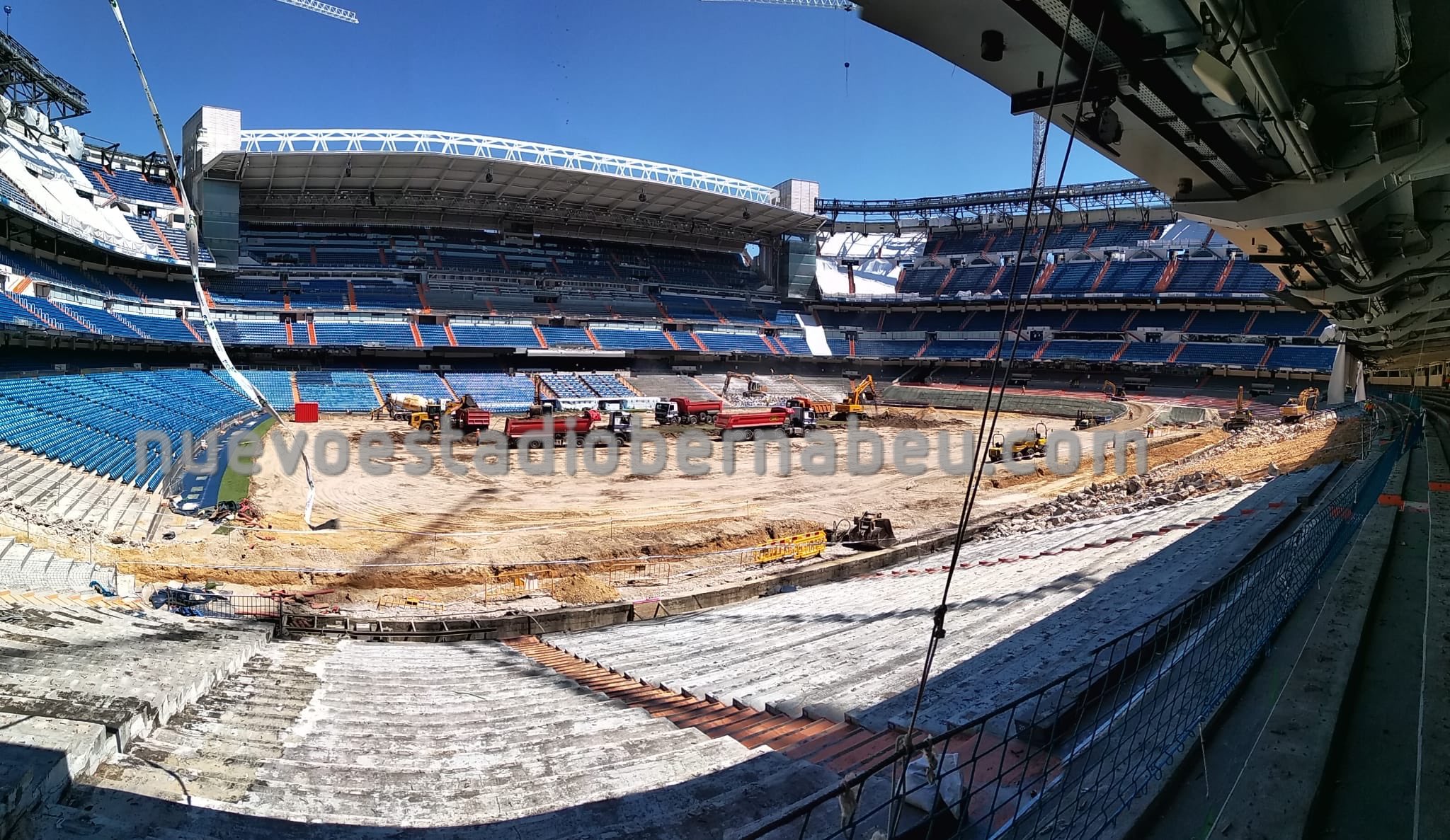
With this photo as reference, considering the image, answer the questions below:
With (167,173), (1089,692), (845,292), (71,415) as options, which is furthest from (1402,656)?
(845,292)

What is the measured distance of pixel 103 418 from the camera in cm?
1923

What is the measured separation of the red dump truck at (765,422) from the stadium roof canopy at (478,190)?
63.3 ft

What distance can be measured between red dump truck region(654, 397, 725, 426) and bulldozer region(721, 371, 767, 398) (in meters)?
9.16

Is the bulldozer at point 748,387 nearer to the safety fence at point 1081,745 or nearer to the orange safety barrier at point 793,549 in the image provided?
the orange safety barrier at point 793,549

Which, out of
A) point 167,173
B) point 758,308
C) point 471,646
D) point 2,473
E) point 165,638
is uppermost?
point 167,173

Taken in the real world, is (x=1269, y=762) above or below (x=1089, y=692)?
above

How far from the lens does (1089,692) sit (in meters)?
3.94

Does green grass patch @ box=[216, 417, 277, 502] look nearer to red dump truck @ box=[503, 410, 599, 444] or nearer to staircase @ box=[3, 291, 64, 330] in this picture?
red dump truck @ box=[503, 410, 599, 444]

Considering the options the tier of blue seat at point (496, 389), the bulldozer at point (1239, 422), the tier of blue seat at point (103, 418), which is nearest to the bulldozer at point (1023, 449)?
the bulldozer at point (1239, 422)

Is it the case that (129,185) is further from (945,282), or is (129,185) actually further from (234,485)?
(945,282)

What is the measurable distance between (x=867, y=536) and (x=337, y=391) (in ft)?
101

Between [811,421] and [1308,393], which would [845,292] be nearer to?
[811,421]

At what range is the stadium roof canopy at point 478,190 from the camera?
37.6 metres

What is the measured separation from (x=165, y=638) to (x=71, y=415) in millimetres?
15882
